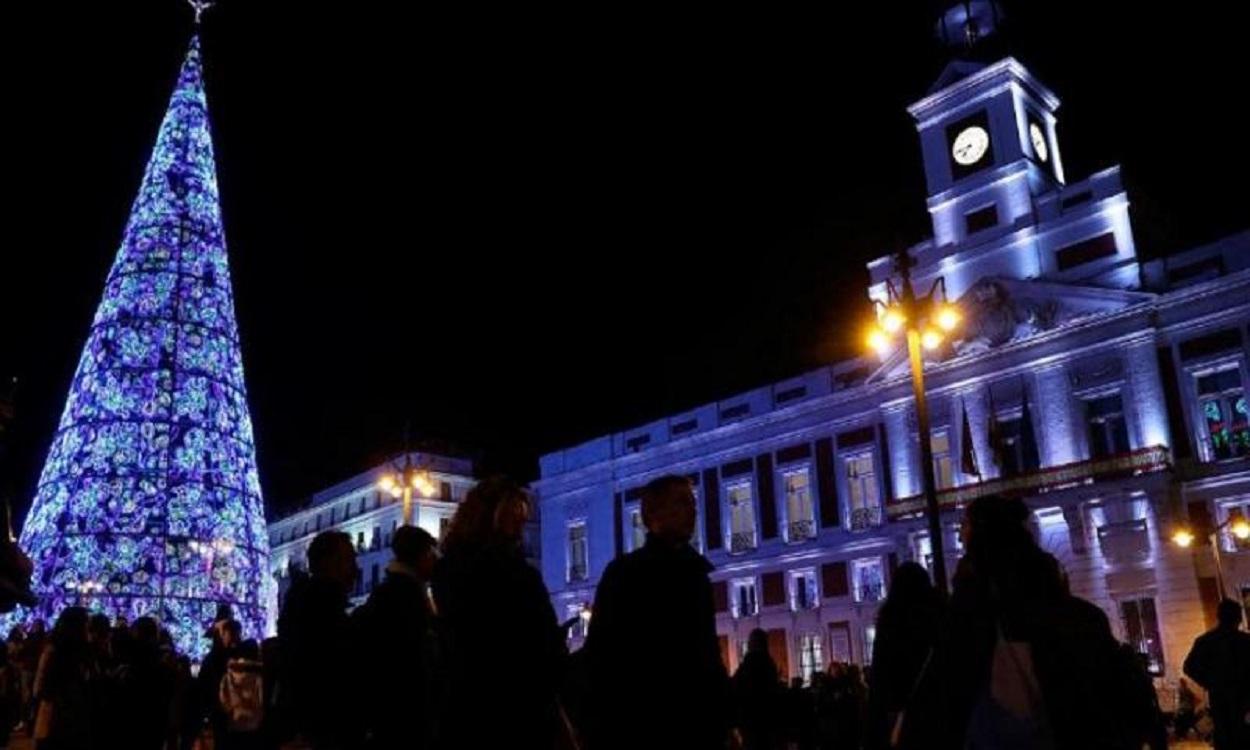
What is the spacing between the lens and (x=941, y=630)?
3.56 metres

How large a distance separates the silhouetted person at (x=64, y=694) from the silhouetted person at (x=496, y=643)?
14.2 ft

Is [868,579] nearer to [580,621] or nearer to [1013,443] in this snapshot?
[1013,443]

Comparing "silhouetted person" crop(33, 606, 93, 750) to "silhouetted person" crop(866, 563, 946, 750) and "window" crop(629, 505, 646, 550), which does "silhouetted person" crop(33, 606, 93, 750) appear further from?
"window" crop(629, 505, 646, 550)

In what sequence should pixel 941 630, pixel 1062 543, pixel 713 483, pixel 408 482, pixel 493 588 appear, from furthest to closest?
1. pixel 713 483
2. pixel 1062 543
3. pixel 408 482
4. pixel 493 588
5. pixel 941 630

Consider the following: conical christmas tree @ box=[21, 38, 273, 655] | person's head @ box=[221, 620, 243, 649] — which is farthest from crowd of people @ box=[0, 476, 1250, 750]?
conical christmas tree @ box=[21, 38, 273, 655]

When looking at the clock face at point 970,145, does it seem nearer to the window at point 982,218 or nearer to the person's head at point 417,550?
the window at point 982,218

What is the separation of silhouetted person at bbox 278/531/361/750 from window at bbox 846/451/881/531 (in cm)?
3164

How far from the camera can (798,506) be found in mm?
37969

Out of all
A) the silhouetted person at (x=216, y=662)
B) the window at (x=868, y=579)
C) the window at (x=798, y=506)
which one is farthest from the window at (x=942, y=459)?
the silhouetted person at (x=216, y=662)

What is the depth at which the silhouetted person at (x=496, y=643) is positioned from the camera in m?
3.93

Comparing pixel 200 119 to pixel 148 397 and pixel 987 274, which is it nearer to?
pixel 148 397

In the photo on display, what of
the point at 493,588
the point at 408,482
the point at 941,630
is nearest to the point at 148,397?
the point at 408,482

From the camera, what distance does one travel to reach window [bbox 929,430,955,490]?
3416 centimetres

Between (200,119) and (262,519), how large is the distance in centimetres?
902
